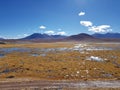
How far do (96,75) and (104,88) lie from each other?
23.9 ft

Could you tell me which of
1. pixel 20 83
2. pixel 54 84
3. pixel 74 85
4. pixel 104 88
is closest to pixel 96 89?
pixel 104 88

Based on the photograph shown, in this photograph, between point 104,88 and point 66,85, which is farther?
point 66,85

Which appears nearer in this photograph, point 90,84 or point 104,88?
point 104,88

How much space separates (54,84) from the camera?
1791 centimetres

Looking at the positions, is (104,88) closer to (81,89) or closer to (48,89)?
(81,89)

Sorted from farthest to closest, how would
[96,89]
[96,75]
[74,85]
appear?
[96,75], [74,85], [96,89]

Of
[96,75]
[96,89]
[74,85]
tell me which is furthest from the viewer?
[96,75]

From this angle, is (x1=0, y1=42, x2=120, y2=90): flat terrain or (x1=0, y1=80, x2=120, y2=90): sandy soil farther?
(x1=0, y1=42, x2=120, y2=90): flat terrain

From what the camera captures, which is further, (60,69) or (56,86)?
(60,69)

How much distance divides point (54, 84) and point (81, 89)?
3542 mm

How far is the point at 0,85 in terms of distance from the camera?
57.4 ft

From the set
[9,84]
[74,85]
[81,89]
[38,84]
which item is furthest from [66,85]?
[9,84]

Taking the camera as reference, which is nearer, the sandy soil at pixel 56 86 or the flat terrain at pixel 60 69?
the sandy soil at pixel 56 86

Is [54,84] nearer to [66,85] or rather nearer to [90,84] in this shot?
[66,85]
